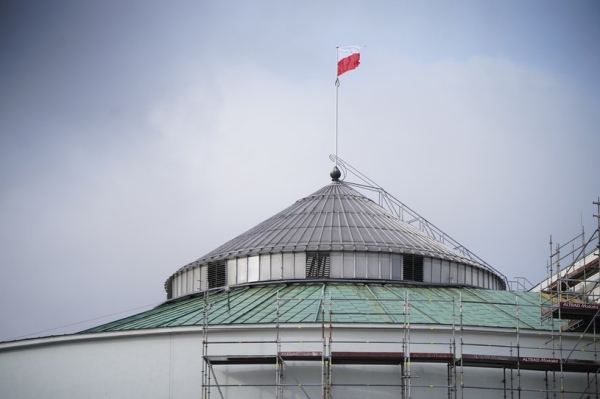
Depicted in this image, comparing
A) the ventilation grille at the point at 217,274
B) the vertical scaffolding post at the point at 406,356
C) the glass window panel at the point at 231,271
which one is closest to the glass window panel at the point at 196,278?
the ventilation grille at the point at 217,274

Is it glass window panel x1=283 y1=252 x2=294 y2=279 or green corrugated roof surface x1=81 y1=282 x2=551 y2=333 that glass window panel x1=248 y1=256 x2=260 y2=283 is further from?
glass window panel x1=283 y1=252 x2=294 y2=279

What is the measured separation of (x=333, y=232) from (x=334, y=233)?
0.11 metres

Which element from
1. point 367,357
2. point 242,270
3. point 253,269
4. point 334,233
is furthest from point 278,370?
point 334,233

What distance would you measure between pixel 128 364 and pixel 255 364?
17.1 feet

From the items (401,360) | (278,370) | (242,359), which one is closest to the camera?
(401,360)

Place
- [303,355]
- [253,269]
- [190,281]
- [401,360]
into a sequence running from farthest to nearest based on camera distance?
[190,281]
[253,269]
[401,360]
[303,355]

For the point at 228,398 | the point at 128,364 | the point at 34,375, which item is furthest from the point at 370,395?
the point at 34,375

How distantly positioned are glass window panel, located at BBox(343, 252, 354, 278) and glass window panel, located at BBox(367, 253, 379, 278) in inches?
27.3

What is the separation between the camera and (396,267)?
5525 centimetres

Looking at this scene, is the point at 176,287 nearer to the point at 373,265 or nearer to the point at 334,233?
the point at 334,233

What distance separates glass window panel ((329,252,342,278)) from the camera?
54688mm

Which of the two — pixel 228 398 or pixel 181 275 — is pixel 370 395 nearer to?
pixel 228 398

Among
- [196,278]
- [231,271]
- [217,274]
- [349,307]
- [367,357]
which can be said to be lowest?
[367,357]

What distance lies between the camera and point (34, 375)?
167ft
